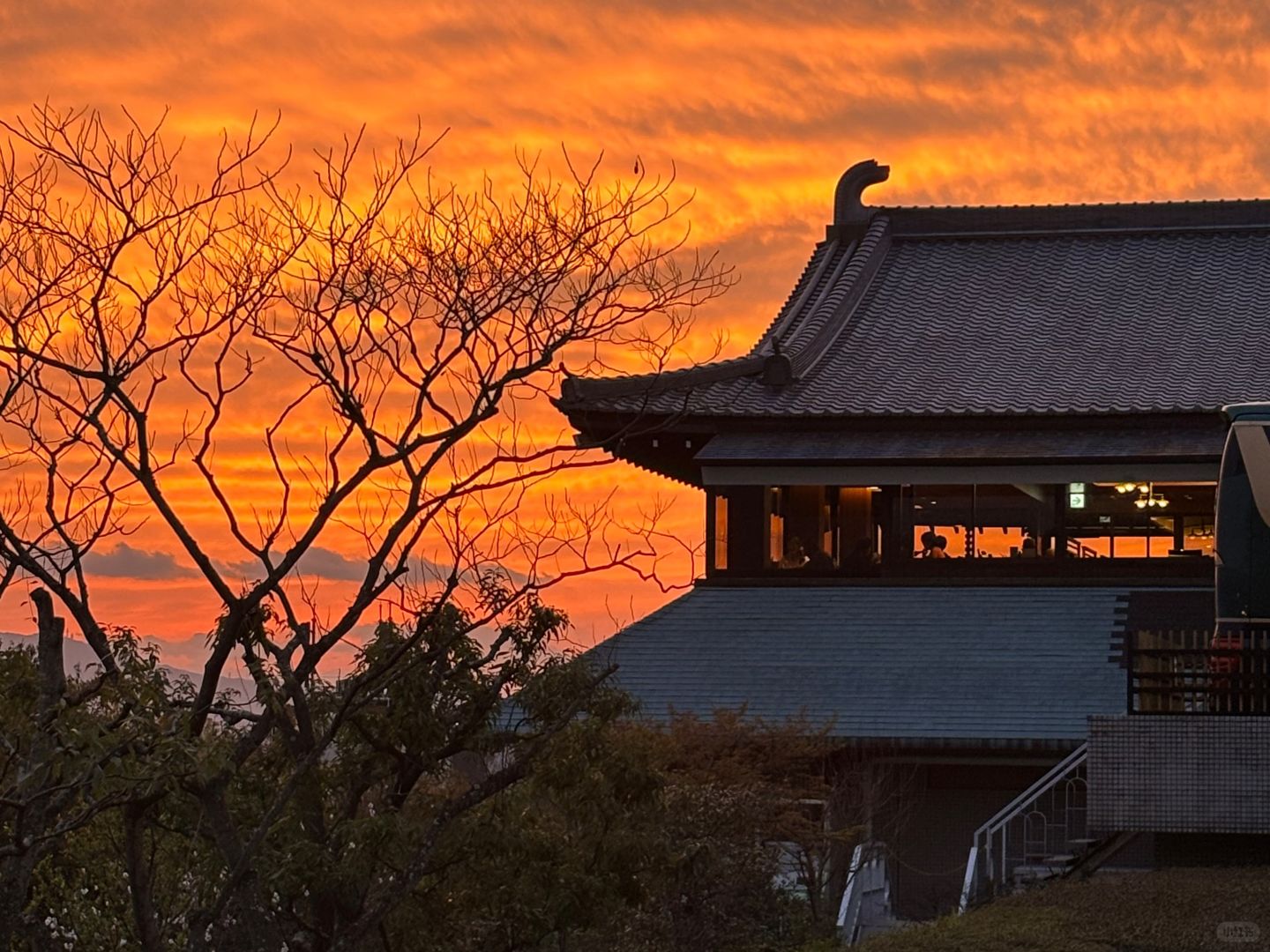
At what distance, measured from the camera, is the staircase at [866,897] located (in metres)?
21.0

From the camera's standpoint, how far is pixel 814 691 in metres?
24.7

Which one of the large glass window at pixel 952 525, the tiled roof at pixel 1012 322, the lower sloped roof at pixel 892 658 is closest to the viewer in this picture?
the lower sloped roof at pixel 892 658

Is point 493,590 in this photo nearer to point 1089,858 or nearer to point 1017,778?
point 1089,858

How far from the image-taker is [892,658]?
25.4 m

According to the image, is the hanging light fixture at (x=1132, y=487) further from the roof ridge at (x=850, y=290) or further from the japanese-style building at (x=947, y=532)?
the roof ridge at (x=850, y=290)

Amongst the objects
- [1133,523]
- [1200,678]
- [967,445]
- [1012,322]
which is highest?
[1012,322]

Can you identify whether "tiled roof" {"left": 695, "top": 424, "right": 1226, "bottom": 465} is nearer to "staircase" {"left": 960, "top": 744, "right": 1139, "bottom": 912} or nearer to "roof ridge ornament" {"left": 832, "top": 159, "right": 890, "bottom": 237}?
"staircase" {"left": 960, "top": 744, "right": 1139, "bottom": 912}

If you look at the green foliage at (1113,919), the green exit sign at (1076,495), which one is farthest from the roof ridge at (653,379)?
the green foliage at (1113,919)

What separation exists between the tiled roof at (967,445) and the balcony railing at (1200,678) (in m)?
6.91

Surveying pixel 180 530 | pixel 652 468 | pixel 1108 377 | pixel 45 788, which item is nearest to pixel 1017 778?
pixel 1108 377

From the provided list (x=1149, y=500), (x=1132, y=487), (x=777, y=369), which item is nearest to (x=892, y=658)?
(x=1132, y=487)

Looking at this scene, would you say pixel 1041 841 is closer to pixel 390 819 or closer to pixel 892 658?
pixel 892 658

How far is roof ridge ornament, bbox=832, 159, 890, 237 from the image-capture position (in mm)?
36594

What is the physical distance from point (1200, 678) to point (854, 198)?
18.9 meters
